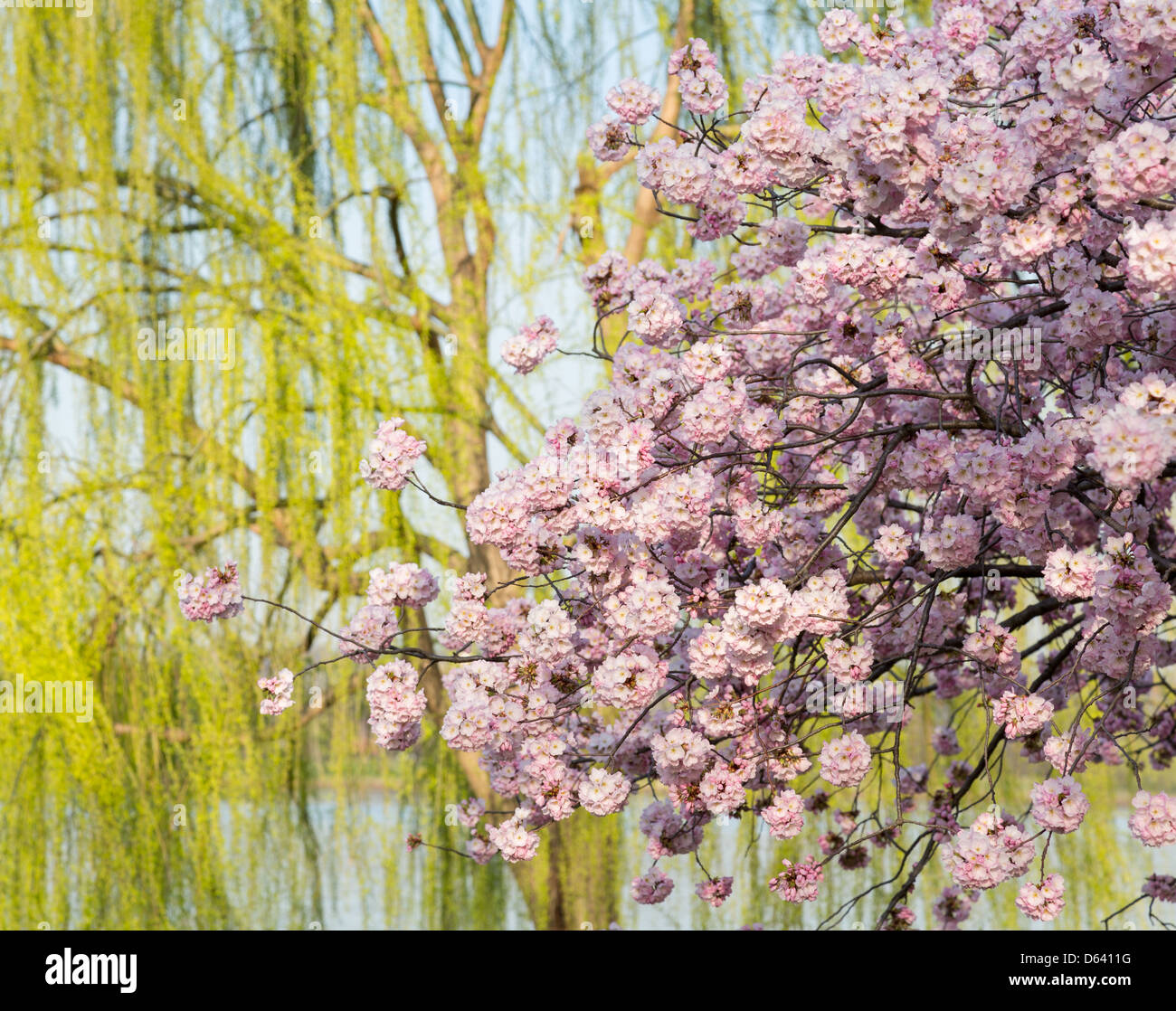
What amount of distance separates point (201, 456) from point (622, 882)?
2477 millimetres

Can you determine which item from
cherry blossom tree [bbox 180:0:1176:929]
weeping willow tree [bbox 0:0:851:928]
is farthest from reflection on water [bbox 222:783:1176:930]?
cherry blossom tree [bbox 180:0:1176:929]

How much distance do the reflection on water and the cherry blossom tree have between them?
6.48 feet

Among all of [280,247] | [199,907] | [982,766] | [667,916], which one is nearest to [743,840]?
[667,916]

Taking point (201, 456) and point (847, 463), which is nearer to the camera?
point (847, 463)

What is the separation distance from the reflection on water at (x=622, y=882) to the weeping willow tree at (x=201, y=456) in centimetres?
2

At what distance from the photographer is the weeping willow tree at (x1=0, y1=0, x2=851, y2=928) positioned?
476 cm

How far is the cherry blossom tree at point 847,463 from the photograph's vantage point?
2098 mm

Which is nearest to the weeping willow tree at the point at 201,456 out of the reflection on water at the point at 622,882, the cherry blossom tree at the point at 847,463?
the reflection on water at the point at 622,882

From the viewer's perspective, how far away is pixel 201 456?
496 centimetres

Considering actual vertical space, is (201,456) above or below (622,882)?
above

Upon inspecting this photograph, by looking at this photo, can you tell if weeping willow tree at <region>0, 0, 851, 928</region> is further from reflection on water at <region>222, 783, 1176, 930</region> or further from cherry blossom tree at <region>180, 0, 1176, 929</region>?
cherry blossom tree at <region>180, 0, 1176, 929</region>

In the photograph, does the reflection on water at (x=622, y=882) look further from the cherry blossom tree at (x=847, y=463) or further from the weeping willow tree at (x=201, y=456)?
the cherry blossom tree at (x=847, y=463)
